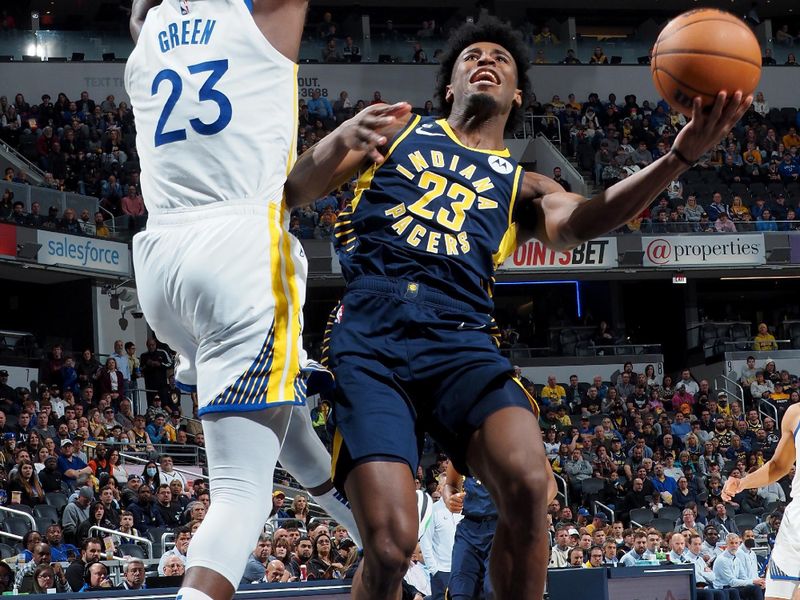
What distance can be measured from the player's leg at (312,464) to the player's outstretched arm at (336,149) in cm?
75

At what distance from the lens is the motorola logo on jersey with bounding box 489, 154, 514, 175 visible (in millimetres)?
4250

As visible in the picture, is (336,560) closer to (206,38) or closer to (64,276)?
(206,38)

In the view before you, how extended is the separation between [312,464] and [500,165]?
1.36 m

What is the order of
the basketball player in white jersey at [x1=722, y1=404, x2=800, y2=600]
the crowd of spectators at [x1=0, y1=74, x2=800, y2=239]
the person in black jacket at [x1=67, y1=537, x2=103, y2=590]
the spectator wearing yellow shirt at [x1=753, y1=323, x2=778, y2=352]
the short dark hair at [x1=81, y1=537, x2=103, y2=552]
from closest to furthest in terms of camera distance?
1. the basketball player in white jersey at [x1=722, y1=404, x2=800, y2=600]
2. the person in black jacket at [x1=67, y1=537, x2=103, y2=590]
3. the short dark hair at [x1=81, y1=537, x2=103, y2=552]
4. the crowd of spectators at [x1=0, y1=74, x2=800, y2=239]
5. the spectator wearing yellow shirt at [x1=753, y1=323, x2=778, y2=352]

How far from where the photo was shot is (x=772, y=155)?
91.6 ft

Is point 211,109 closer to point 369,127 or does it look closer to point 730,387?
point 369,127

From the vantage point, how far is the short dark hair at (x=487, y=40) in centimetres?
460

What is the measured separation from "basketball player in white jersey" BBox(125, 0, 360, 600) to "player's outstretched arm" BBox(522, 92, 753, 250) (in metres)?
1.06

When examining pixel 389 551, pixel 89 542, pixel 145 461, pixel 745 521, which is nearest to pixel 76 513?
pixel 89 542

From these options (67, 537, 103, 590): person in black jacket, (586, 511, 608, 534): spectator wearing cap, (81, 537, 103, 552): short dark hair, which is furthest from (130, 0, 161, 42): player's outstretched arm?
(586, 511, 608, 534): spectator wearing cap

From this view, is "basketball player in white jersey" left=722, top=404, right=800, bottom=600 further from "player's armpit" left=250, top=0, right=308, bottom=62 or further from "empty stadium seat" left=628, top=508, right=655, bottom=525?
"empty stadium seat" left=628, top=508, right=655, bottom=525

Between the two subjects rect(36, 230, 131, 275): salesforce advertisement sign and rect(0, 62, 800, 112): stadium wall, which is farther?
rect(0, 62, 800, 112): stadium wall

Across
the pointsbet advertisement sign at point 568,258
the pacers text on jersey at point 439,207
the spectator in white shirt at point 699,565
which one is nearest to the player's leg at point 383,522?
the pacers text on jersey at point 439,207

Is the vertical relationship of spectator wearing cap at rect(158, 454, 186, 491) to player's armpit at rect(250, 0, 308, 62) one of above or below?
below
